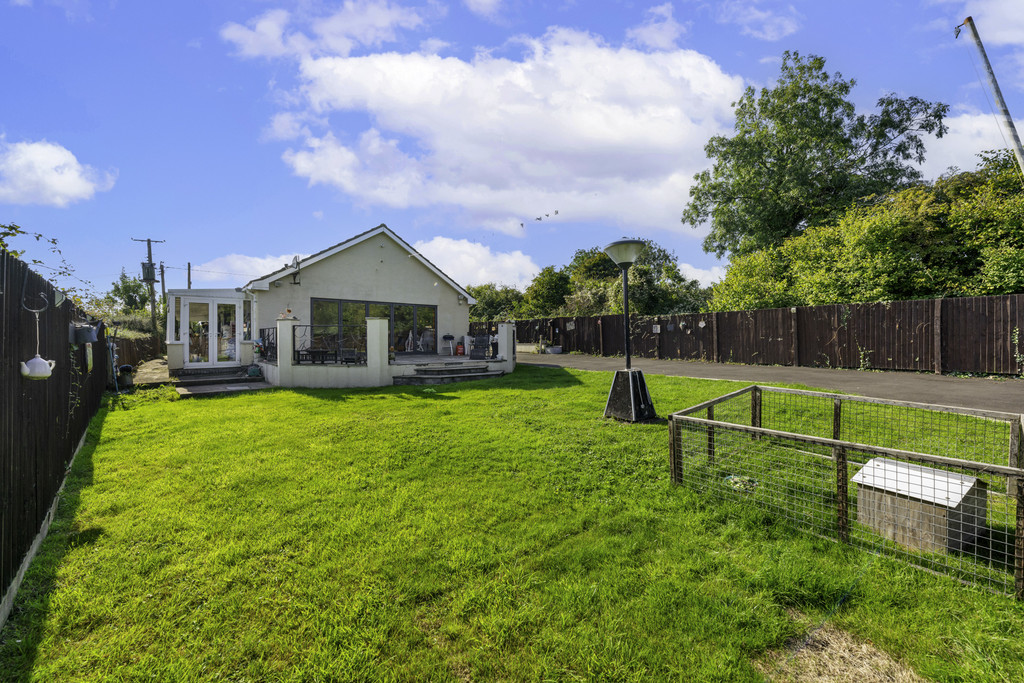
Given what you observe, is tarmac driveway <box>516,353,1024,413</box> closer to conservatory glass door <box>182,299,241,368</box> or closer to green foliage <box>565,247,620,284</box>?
conservatory glass door <box>182,299,241,368</box>

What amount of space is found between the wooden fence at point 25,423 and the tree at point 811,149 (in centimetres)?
2849

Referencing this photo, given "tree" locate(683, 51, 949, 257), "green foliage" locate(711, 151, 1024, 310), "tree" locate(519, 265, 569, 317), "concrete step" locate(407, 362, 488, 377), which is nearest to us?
"concrete step" locate(407, 362, 488, 377)

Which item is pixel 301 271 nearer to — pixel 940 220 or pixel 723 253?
pixel 940 220

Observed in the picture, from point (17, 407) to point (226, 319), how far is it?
12.6 meters

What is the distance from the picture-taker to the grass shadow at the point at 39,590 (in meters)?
2.12

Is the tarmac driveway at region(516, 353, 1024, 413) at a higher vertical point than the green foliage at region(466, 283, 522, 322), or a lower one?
lower

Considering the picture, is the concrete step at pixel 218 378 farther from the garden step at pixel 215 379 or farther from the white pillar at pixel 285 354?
the white pillar at pixel 285 354

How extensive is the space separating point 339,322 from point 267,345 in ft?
9.11

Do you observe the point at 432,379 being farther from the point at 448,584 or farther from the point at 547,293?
the point at 547,293

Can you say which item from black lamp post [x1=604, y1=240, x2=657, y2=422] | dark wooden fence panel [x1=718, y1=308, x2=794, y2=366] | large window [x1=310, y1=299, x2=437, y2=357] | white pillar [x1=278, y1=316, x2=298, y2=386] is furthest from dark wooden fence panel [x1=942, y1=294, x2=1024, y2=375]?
white pillar [x1=278, y1=316, x2=298, y2=386]

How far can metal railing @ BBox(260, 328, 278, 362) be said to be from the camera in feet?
41.4

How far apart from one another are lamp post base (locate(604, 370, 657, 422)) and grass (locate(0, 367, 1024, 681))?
6.27 ft

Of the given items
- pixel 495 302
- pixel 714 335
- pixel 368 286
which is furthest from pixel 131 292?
pixel 714 335

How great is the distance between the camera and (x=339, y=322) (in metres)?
15.6
